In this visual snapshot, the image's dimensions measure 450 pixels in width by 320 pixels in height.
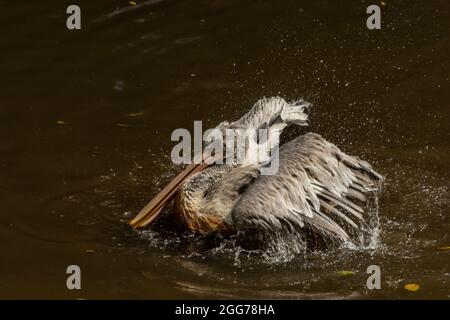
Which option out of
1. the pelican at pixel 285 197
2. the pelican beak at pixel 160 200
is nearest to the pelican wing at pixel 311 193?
the pelican at pixel 285 197

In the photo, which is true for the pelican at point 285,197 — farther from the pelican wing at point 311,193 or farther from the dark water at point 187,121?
the dark water at point 187,121

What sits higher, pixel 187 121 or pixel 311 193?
pixel 187 121

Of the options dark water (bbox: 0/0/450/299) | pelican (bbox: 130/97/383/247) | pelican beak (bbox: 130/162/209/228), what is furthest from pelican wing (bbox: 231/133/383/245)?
pelican beak (bbox: 130/162/209/228)

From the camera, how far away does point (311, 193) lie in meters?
5.30

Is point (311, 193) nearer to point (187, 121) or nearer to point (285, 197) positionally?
point (285, 197)

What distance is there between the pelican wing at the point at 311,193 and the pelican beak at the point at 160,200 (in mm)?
664

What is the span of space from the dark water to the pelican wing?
0.22 meters

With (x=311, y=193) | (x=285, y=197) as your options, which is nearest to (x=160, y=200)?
(x=285, y=197)

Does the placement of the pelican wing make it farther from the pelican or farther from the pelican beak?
the pelican beak

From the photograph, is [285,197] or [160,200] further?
[160,200]

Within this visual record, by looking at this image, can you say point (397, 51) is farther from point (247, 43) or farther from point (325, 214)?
point (325, 214)

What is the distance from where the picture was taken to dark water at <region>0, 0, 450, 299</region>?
483 cm

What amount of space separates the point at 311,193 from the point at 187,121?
2.16 m

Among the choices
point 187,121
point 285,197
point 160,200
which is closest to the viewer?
point 285,197
